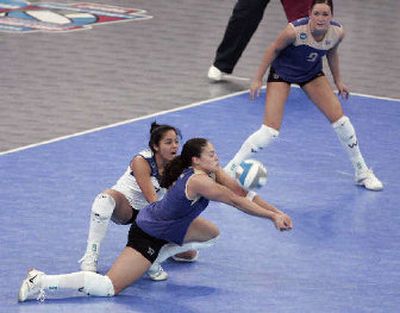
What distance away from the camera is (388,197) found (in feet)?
37.9

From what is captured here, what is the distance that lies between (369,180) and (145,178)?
3.10 meters

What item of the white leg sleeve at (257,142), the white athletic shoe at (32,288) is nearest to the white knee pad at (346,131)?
the white leg sleeve at (257,142)

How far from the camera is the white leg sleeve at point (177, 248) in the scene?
920cm

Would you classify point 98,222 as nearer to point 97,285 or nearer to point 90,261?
point 90,261

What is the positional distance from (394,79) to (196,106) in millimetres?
3165

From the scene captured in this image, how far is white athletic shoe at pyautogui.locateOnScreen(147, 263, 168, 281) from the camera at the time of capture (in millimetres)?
9188

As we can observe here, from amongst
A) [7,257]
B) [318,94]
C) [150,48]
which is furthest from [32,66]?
[7,257]

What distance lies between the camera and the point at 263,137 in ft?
37.6

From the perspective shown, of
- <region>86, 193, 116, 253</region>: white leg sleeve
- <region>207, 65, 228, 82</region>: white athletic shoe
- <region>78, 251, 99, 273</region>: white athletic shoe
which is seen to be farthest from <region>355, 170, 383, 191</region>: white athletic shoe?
<region>207, 65, 228, 82</region>: white athletic shoe

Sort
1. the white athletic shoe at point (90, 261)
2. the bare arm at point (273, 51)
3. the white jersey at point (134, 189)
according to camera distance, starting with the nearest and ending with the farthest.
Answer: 1. the white athletic shoe at point (90, 261)
2. the white jersey at point (134, 189)
3. the bare arm at point (273, 51)

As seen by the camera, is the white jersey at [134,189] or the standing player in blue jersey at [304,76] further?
the standing player in blue jersey at [304,76]

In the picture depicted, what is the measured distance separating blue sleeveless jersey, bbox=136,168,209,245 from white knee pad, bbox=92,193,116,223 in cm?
25

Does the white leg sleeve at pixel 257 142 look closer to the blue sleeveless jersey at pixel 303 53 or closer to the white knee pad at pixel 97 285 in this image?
the blue sleeveless jersey at pixel 303 53

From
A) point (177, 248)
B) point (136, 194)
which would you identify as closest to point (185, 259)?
point (177, 248)
